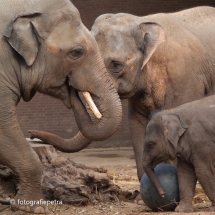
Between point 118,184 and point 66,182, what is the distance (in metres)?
2.36

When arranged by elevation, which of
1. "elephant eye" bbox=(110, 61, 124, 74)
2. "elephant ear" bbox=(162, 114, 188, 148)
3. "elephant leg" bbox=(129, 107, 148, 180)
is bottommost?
"elephant leg" bbox=(129, 107, 148, 180)

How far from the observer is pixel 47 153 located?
360 inches

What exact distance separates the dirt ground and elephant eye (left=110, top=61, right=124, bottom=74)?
1398 millimetres

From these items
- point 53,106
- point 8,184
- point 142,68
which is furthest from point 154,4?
point 8,184

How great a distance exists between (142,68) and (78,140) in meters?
1.05

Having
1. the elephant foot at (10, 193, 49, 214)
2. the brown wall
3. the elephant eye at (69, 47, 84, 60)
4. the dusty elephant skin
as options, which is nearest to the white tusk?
the elephant eye at (69, 47, 84, 60)

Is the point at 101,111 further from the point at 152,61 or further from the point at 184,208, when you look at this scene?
the point at 152,61

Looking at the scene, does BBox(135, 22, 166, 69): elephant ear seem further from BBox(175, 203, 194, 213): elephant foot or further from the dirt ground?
BBox(175, 203, 194, 213): elephant foot

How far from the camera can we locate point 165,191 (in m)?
8.70

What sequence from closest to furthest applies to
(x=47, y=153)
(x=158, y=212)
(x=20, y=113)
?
(x=158, y=212) → (x=47, y=153) → (x=20, y=113)

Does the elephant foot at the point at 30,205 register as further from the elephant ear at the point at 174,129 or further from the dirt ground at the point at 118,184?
the elephant ear at the point at 174,129

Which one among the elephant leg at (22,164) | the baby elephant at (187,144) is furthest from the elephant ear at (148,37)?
the elephant leg at (22,164)

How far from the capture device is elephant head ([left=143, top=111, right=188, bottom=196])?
876cm

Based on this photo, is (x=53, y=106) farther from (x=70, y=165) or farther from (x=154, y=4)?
(x=70, y=165)
